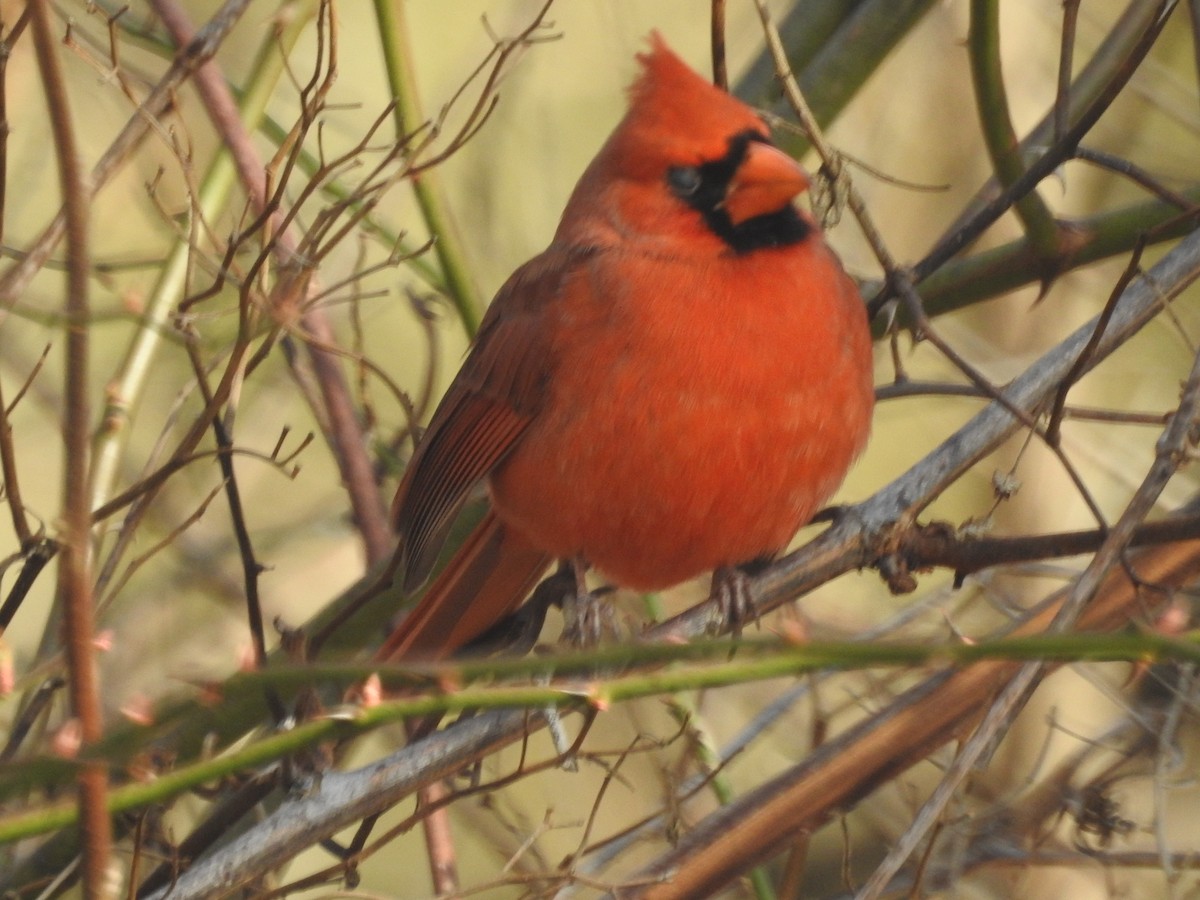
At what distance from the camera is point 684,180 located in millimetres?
2230

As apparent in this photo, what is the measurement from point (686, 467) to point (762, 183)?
390mm

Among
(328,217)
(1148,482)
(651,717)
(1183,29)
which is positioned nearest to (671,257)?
(328,217)

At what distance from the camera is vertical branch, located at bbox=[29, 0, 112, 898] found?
3.17ft

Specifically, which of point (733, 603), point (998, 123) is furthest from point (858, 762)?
point (998, 123)

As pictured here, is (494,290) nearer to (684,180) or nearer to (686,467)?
(684,180)

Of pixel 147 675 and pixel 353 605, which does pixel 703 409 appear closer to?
pixel 353 605

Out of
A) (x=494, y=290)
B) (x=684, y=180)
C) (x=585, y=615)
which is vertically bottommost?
(x=585, y=615)

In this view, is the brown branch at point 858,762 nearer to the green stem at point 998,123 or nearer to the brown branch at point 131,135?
the green stem at point 998,123

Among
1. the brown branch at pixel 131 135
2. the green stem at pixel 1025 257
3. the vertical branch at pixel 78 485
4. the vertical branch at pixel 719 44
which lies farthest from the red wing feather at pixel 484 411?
the vertical branch at pixel 78 485

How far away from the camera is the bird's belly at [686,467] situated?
2070mm

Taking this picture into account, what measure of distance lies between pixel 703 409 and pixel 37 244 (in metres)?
0.82

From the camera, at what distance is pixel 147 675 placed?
297 centimetres

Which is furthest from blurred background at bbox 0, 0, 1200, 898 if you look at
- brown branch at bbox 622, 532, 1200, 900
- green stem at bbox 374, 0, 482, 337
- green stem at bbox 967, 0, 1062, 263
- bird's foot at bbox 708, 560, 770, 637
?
brown branch at bbox 622, 532, 1200, 900

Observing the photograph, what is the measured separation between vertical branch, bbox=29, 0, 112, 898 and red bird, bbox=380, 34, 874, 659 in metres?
1.13
